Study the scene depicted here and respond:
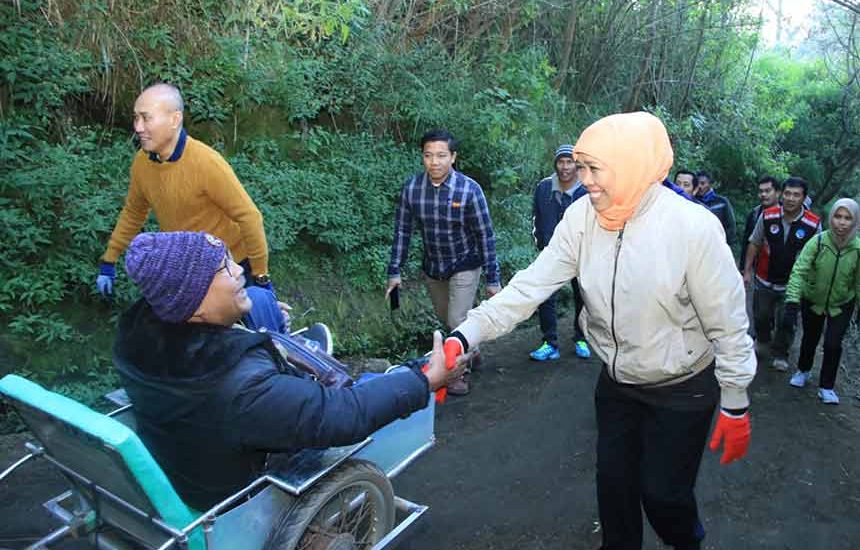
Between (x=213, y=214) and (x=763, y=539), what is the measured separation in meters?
3.56

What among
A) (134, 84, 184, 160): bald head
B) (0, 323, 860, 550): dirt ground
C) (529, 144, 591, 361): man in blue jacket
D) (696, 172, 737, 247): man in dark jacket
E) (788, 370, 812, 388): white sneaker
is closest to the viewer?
(0, 323, 860, 550): dirt ground

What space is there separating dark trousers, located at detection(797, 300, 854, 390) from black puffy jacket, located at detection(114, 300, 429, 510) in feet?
15.0

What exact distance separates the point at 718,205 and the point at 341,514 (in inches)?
246

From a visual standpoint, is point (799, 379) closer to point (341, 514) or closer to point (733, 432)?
point (733, 432)

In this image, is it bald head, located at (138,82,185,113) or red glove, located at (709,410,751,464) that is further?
bald head, located at (138,82,185,113)

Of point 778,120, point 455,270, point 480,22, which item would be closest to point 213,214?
point 455,270

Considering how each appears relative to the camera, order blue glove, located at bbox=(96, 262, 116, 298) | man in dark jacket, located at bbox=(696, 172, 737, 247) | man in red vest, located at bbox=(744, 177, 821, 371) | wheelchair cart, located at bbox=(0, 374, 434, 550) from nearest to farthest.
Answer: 1. wheelchair cart, located at bbox=(0, 374, 434, 550)
2. blue glove, located at bbox=(96, 262, 116, 298)
3. man in red vest, located at bbox=(744, 177, 821, 371)
4. man in dark jacket, located at bbox=(696, 172, 737, 247)

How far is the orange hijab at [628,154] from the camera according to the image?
8.14 ft

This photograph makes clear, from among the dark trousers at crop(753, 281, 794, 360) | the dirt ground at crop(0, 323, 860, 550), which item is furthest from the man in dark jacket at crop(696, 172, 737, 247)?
the dirt ground at crop(0, 323, 860, 550)

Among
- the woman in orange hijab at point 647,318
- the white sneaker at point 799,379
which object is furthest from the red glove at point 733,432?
the white sneaker at point 799,379

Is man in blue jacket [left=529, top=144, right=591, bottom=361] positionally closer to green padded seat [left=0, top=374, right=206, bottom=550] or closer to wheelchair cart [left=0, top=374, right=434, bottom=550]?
wheelchair cart [left=0, top=374, right=434, bottom=550]

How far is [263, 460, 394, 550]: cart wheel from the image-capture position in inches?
92.8

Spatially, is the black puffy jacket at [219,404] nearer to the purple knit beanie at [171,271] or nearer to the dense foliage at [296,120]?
the purple knit beanie at [171,271]

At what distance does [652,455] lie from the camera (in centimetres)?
272
